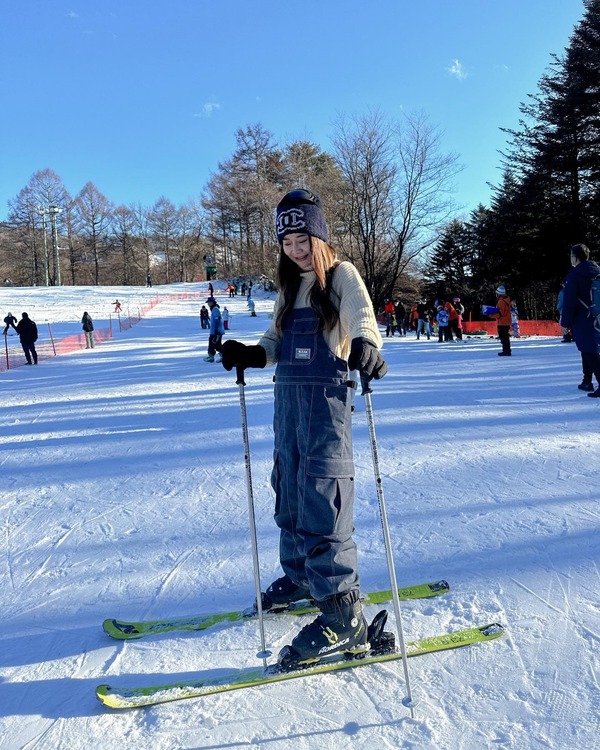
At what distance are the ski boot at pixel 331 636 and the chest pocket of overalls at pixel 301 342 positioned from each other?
0.88 m

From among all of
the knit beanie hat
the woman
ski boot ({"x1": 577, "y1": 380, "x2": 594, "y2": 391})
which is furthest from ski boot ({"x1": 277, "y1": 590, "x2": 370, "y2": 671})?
ski boot ({"x1": 577, "y1": 380, "x2": 594, "y2": 391})

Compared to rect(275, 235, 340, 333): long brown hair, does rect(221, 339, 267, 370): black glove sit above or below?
below

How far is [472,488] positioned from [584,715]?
1980mm

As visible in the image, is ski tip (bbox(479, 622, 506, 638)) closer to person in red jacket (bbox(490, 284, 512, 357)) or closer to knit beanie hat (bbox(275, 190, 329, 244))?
knit beanie hat (bbox(275, 190, 329, 244))

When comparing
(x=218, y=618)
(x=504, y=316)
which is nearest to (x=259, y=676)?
(x=218, y=618)

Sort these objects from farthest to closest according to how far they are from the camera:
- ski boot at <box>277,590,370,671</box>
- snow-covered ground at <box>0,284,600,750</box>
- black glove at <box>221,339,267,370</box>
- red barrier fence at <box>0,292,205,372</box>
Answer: red barrier fence at <box>0,292,205,372</box>, black glove at <box>221,339,267,370</box>, ski boot at <box>277,590,370,671</box>, snow-covered ground at <box>0,284,600,750</box>

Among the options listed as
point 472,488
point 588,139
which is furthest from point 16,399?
point 588,139

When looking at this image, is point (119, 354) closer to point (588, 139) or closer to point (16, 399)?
point (16, 399)

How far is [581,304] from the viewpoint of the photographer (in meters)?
5.70

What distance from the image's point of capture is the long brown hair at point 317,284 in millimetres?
1875

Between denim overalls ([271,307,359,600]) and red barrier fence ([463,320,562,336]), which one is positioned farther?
red barrier fence ([463,320,562,336])

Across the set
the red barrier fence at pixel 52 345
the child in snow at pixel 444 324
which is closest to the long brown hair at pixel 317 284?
the red barrier fence at pixel 52 345

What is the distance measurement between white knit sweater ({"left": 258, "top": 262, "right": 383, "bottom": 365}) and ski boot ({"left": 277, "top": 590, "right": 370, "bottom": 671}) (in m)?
0.91

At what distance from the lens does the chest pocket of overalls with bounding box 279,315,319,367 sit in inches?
73.3
